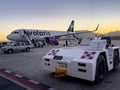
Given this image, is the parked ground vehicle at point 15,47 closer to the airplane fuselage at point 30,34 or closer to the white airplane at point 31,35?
the white airplane at point 31,35

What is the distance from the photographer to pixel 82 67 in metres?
5.38

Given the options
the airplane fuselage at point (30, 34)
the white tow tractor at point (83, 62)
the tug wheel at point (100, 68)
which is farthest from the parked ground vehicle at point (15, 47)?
the tug wheel at point (100, 68)

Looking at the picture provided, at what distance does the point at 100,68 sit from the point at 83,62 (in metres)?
0.90

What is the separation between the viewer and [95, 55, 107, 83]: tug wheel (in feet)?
18.4

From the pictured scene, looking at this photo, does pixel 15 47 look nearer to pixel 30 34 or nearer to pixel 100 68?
pixel 30 34

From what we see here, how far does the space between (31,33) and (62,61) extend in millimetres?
27874

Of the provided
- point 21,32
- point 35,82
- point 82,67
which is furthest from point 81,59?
point 21,32

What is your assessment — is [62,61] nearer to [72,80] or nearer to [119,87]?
[72,80]

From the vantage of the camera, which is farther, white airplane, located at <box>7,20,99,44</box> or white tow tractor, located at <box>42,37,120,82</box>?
white airplane, located at <box>7,20,99,44</box>

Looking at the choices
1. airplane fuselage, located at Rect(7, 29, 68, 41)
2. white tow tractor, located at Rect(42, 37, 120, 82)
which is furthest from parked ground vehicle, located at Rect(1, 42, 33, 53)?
white tow tractor, located at Rect(42, 37, 120, 82)

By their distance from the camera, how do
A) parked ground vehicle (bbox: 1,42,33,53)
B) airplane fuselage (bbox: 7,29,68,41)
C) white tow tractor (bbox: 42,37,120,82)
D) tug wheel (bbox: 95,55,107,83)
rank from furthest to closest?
airplane fuselage (bbox: 7,29,68,41)
parked ground vehicle (bbox: 1,42,33,53)
tug wheel (bbox: 95,55,107,83)
white tow tractor (bbox: 42,37,120,82)

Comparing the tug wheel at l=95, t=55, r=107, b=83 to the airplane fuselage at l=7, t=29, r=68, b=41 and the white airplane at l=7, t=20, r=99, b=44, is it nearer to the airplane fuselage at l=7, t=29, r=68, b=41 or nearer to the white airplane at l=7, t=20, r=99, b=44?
the white airplane at l=7, t=20, r=99, b=44

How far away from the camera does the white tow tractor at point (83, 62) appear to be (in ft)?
17.5

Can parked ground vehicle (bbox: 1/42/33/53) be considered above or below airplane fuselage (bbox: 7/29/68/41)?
below
